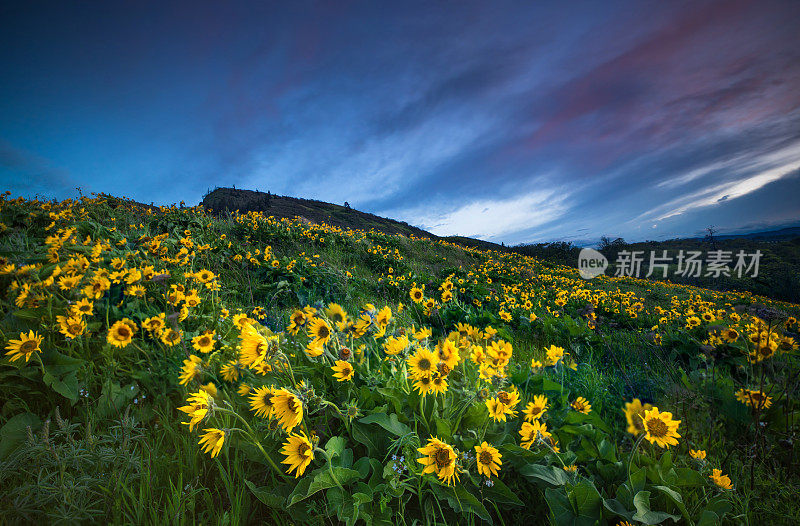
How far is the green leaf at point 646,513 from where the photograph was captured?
114 cm

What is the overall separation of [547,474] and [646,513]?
34 cm

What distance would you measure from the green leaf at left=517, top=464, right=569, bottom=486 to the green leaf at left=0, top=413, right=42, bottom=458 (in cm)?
259

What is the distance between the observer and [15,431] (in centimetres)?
177

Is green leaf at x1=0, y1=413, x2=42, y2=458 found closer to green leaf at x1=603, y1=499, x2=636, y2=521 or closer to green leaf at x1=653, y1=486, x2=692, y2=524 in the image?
green leaf at x1=603, y1=499, x2=636, y2=521

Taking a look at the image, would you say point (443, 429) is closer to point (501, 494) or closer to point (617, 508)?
point (501, 494)

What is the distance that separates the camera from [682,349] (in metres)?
3.80

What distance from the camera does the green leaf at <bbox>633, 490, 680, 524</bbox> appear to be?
3.75ft

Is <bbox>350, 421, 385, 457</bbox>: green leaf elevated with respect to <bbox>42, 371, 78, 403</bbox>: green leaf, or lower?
lower

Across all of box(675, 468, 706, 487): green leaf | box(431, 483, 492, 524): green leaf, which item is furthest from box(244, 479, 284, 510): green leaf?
box(675, 468, 706, 487): green leaf

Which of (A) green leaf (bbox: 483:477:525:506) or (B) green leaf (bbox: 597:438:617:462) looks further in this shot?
(B) green leaf (bbox: 597:438:617:462)

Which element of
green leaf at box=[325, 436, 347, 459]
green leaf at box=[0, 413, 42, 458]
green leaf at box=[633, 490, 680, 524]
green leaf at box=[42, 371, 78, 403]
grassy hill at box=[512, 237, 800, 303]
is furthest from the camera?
grassy hill at box=[512, 237, 800, 303]

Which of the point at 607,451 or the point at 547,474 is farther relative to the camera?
the point at 607,451

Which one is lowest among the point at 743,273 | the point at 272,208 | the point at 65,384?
the point at 743,273

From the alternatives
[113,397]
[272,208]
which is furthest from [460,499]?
[272,208]
